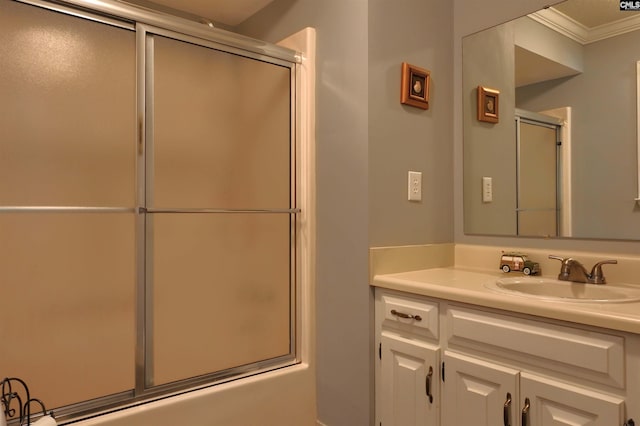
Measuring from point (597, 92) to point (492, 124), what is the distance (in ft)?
1.36

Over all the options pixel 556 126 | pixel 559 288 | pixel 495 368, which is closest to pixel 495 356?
pixel 495 368

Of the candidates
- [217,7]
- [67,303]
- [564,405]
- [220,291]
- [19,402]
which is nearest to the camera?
[564,405]

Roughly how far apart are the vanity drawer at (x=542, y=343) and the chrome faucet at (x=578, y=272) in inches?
17.3

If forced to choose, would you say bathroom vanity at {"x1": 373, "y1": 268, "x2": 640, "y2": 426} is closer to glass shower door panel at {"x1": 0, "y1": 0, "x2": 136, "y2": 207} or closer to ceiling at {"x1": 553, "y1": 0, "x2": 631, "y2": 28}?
ceiling at {"x1": 553, "y1": 0, "x2": 631, "y2": 28}

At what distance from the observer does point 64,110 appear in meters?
1.61

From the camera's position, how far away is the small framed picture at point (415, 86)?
66.5 inches

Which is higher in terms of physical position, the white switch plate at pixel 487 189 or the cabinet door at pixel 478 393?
the white switch plate at pixel 487 189

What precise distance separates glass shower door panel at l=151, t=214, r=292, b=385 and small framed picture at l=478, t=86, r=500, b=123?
998 mm

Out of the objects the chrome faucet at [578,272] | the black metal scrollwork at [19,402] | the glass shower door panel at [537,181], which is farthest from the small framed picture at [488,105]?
the black metal scrollwork at [19,402]

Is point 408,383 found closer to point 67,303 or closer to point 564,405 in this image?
point 564,405

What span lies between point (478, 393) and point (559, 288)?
0.49 meters

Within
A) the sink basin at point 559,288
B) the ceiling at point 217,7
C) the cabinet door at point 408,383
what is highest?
the ceiling at point 217,7

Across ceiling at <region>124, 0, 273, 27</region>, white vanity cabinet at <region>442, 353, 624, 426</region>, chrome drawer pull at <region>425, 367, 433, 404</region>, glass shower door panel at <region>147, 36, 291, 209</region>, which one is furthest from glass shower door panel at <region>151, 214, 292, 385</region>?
ceiling at <region>124, 0, 273, 27</region>

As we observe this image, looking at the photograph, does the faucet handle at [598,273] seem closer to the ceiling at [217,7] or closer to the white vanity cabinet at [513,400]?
the white vanity cabinet at [513,400]
